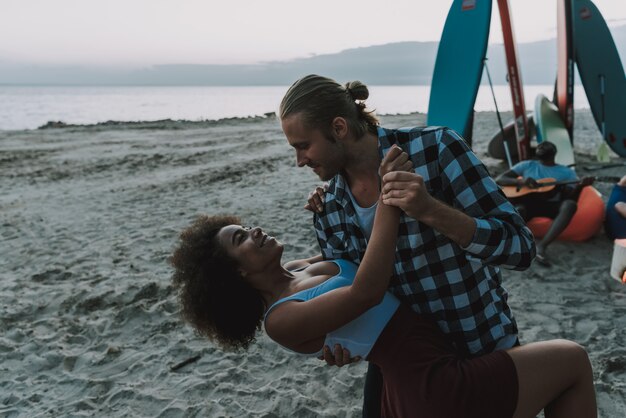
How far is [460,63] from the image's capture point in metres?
8.34

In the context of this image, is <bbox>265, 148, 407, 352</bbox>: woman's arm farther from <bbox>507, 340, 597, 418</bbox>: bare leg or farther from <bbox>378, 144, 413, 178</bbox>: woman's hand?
<bbox>507, 340, 597, 418</bbox>: bare leg

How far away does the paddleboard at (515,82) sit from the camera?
8195mm

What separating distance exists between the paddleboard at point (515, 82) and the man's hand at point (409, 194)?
778 centimetres

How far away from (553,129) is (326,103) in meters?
8.41

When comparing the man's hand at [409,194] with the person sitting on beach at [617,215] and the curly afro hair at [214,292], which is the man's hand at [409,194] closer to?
the curly afro hair at [214,292]

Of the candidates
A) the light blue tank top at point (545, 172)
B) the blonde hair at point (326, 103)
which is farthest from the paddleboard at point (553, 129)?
the blonde hair at point (326, 103)

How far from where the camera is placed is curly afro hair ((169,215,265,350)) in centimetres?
179

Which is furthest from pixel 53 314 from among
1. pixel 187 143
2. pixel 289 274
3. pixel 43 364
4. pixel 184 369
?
pixel 187 143

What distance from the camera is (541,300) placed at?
4129 mm

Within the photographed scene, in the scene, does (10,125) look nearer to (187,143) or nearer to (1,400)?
(187,143)

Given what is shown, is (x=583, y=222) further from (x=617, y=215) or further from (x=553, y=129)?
(x=553, y=129)

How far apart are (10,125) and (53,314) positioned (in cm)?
2330

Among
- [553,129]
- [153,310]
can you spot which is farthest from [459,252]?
[553,129]

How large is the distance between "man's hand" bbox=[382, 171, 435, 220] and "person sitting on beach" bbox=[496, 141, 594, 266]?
14.2 feet
